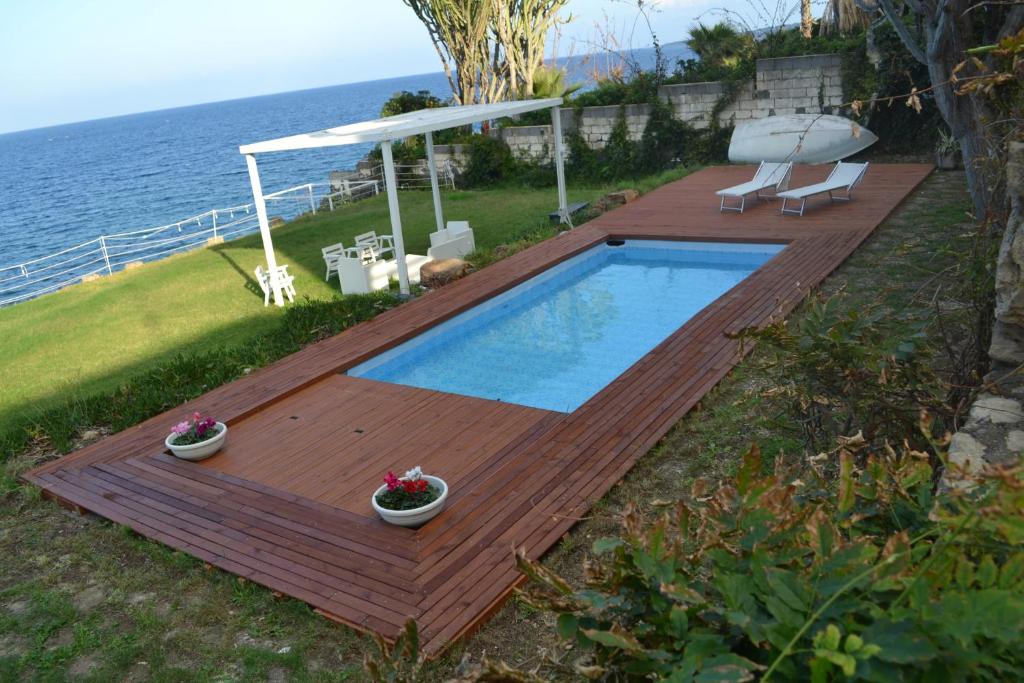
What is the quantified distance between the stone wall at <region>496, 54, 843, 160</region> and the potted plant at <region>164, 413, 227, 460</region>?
40.1 feet

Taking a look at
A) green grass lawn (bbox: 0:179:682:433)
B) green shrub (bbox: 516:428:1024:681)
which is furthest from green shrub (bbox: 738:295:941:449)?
green grass lawn (bbox: 0:179:682:433)

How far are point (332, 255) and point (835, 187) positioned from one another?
24.6 ft

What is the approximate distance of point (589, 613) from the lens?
151 centimetres

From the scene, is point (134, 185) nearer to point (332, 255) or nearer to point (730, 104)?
point (730, 104)

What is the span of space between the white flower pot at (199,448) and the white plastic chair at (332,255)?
5.19 m

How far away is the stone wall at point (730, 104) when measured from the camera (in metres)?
15.6

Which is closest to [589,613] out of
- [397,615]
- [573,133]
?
[397,615]

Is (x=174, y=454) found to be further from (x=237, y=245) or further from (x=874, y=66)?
(x=874, y=66)

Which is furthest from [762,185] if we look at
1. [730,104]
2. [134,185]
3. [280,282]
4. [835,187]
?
[134,185]

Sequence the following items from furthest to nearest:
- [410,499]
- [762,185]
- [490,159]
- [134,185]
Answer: [134,185] < [490,159] < [762,185] < [410,499]

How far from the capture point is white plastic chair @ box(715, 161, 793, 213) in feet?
41.5

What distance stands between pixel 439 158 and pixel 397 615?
1644 centimetres

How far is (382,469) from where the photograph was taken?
597 centimetres

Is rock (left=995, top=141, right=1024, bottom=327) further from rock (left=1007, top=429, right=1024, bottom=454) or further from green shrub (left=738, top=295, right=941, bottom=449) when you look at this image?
rock (left=1007, top=429, right=1024, bottom=454)
